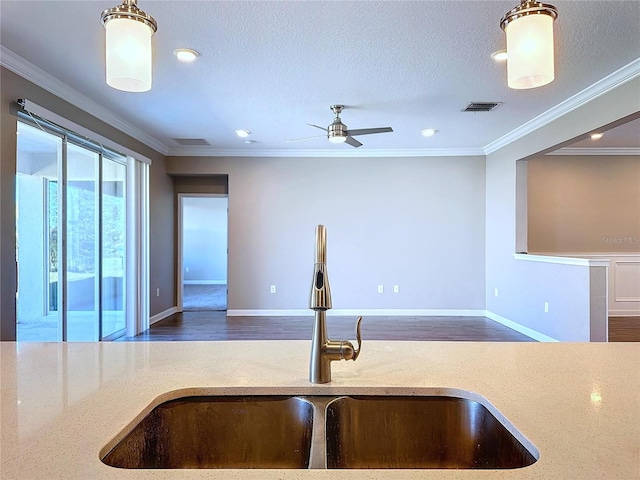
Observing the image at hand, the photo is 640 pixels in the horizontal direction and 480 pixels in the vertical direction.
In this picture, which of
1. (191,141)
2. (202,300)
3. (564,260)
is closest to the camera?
(564,260)

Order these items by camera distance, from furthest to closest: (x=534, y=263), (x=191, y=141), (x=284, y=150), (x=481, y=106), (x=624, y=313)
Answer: (x=284, y=150), (x=624, y=313), (x=191, y=141), (x=534, y=263), (x=481, y=106)

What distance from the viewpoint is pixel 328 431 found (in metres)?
0.92

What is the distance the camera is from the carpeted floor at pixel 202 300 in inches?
276

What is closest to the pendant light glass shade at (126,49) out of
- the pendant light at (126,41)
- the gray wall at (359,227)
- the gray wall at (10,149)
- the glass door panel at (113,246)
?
the pendant light at (126,41)

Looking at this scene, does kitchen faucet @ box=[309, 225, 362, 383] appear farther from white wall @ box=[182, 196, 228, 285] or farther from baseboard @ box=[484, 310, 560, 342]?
white wall @ box=[182, 196, 228, 285]

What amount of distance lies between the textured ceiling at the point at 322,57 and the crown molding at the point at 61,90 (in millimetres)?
64

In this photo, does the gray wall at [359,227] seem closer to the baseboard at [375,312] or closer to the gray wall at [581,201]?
the baseboard at [375,312]

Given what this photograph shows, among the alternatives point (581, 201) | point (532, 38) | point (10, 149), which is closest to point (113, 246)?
point (10, 149)

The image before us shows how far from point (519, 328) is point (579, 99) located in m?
2.85

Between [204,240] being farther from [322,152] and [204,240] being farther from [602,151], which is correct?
[602,151]

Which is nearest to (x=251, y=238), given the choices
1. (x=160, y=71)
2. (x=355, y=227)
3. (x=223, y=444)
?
(x=355, y=227)

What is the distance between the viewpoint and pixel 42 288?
3.48 metres

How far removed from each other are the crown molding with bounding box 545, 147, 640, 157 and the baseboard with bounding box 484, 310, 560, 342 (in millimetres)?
2717

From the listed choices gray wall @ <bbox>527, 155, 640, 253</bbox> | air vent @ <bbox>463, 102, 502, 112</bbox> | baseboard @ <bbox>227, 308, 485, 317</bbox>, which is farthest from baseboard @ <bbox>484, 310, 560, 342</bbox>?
air vent @ <bbox>463, 102, 502, 112</bbox>
